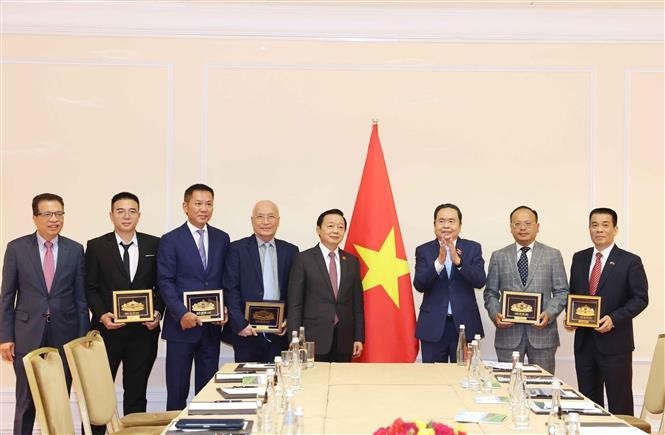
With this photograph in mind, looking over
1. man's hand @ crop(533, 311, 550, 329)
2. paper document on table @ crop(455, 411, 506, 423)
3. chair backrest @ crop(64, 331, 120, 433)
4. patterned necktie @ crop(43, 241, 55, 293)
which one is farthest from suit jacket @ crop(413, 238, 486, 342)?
patterned necktie @ crop(43, 241, 55, 293)

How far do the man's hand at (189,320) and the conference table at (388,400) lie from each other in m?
0.64

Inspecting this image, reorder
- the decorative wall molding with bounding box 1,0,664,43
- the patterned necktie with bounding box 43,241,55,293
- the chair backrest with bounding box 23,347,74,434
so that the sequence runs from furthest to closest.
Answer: the decorative wall molding with bounding box 1,0,664,43 → the patterned necktie with bounding box 43,241,55,293 → the chair backrest with bounding box 23,347,74,434

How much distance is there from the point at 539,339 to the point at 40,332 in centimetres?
338

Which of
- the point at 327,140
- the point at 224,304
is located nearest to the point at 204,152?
the point at 327,140

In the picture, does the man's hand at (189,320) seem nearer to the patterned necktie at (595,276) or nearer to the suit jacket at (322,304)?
the suit jacket at (322,304)

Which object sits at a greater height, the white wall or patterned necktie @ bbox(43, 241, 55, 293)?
the white wall

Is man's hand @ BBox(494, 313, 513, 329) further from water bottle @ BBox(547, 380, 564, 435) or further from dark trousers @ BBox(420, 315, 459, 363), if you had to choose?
water bottle @ BBox(547, 380, 564, 435)

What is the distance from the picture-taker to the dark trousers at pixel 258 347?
4855 mm

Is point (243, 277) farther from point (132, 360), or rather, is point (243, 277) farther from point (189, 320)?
point (132, 360)

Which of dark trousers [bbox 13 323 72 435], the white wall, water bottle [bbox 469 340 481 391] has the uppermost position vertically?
the white wall

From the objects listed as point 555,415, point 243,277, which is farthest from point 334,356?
point 555,415

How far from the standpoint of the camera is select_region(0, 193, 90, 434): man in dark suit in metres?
4.57

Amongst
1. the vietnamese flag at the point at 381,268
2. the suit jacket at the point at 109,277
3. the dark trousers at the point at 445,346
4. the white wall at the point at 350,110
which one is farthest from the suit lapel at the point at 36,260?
the dark trousers at the point at 445,346

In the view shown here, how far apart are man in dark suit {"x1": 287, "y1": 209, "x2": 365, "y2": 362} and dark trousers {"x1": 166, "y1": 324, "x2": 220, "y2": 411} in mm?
641
